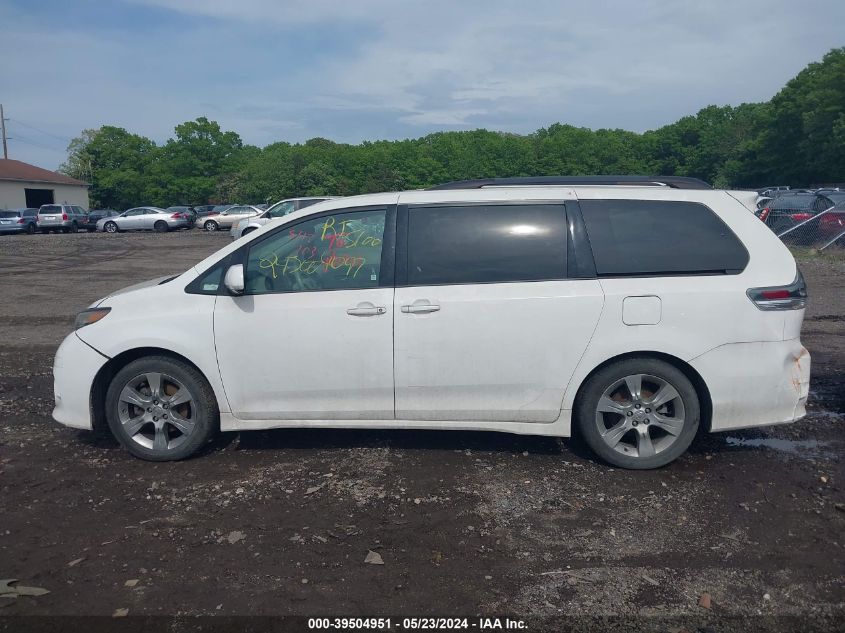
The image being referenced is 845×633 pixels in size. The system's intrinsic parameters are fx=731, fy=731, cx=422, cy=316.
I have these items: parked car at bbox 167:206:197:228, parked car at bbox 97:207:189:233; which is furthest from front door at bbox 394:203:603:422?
parked car at bbox 167:206:197:228

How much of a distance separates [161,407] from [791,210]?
19.5 m

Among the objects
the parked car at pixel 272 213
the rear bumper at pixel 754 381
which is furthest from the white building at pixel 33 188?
the rear bumper at pixel 754 381

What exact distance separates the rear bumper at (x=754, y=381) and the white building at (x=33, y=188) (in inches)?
2371

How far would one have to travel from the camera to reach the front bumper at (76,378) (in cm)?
511

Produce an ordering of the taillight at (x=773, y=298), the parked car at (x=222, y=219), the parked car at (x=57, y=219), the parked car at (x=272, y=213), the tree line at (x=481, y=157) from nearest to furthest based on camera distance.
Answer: the taillight at (x=773, y=298) → the parked car at (x=272, y=213) → the parked car at (x=57, y=219) → the parked car at (x=222, y=219) → the tree line at (x=481, y=157)

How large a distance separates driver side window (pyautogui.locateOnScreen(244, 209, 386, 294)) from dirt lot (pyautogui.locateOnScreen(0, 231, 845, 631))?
1255 mm

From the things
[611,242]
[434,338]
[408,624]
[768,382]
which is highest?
[611,242]

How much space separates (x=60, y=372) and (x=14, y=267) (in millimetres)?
17266

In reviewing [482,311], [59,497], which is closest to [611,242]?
[482,311]

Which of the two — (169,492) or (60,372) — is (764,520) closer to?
(169,492)

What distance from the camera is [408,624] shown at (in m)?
3.25

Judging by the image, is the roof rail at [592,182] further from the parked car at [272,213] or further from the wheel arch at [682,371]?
the parked car at [272,213]

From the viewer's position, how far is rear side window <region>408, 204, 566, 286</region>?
492 centimetres

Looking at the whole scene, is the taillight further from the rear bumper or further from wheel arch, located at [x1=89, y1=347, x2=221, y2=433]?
wheel arch, located at [x1=89, y1=347, x2=221, y2=433]
